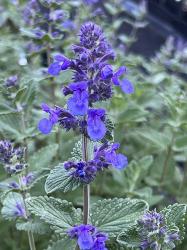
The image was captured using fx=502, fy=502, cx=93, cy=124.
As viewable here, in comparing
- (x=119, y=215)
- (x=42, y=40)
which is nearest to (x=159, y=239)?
(x=119, y=215)

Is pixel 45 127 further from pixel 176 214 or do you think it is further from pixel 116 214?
pixel 176 214

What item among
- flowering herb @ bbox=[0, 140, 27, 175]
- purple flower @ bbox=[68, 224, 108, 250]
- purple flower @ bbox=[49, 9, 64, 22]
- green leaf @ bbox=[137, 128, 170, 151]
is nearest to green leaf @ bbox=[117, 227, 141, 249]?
purple flower @ bbox=[68, 224, 108, 250]

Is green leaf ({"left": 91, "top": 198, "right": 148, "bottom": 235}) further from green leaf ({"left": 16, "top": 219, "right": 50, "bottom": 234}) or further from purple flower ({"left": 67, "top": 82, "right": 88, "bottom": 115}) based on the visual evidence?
purple flower ({"left": 67, "top": 82, "right": 88, "bottom": 115})

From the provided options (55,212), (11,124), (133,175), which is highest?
(55,212)

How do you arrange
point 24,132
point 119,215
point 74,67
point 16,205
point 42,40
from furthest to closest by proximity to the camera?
point 42,40
point 24,132
point 16,205
point 119,215
point 74,67

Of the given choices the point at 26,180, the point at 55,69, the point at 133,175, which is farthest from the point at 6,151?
the point at 133,175

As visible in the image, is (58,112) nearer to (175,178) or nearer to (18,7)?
(175,178)
